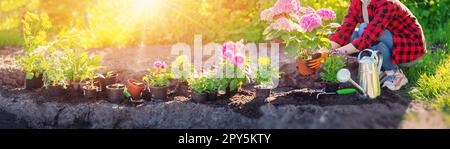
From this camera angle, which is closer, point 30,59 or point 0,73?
point 30,59

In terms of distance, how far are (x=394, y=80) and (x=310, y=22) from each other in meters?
0.77

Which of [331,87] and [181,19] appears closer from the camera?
[331,87]

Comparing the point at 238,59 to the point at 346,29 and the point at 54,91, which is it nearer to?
the point at 346,29

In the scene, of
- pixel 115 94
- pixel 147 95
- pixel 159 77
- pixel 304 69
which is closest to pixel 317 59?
pixel 304 69

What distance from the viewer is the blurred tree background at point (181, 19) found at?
6.35 meters

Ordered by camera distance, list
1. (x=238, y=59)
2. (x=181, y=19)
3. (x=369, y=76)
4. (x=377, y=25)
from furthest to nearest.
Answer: (x=181, y=19) → (x=377, y=25) → (x=238, y=59) → (x=369, y=76)

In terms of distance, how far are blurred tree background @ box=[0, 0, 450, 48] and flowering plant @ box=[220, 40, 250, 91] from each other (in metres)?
1.77

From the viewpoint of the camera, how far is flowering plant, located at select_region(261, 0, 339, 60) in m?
4.52

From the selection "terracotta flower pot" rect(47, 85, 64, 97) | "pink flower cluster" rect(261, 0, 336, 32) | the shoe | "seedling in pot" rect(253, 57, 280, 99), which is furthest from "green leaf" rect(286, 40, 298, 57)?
"terracotta flower pot" rect(47, 85, 64, 97)

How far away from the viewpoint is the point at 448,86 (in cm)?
443

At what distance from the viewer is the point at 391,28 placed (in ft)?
15.0
